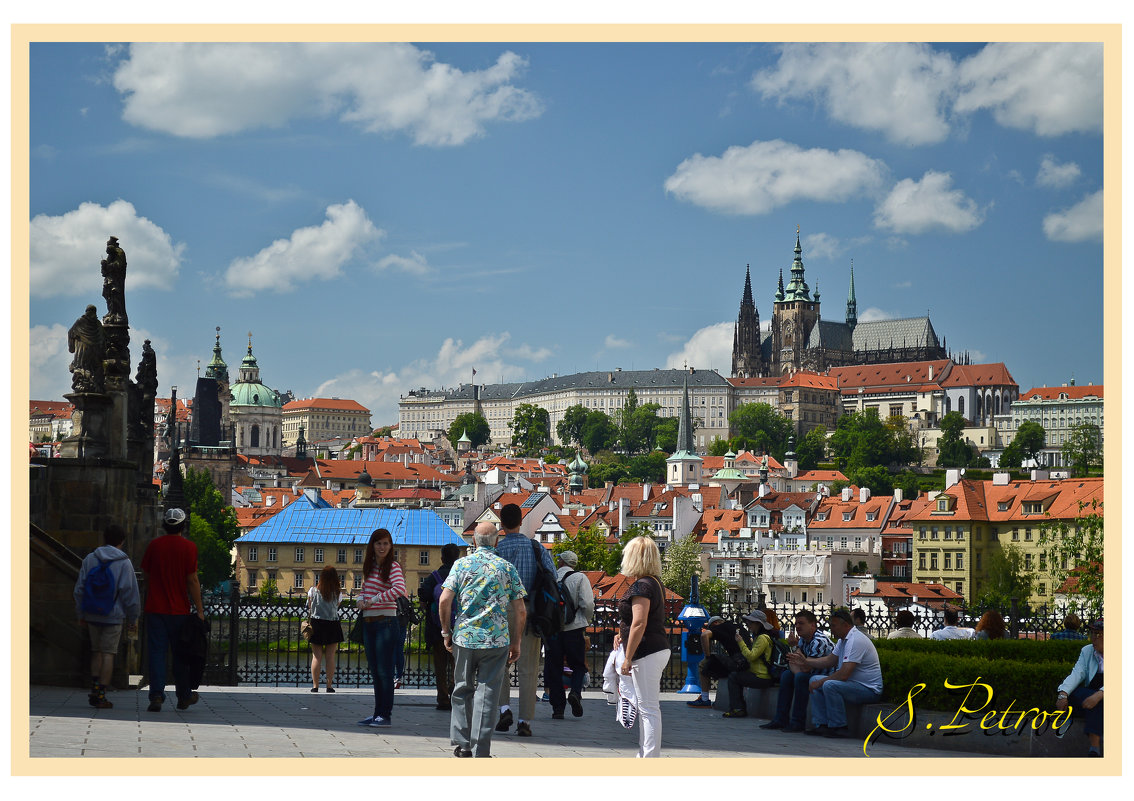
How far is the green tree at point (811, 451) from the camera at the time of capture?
181 meters

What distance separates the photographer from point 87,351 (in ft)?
47.1

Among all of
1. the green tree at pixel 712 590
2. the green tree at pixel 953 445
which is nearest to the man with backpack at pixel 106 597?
the green tree at pixel 712 590

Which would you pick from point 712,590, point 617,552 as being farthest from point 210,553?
point 712,590

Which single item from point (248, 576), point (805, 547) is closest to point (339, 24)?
point (248, 576)

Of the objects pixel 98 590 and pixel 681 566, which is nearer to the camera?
pixel 98 590

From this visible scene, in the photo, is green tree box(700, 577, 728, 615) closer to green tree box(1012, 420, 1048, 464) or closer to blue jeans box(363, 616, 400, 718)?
blue jeans box(363, 616, 400, 718)

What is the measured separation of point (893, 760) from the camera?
9297 mm

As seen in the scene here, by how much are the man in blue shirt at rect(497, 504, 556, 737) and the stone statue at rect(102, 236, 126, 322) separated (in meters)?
7.18

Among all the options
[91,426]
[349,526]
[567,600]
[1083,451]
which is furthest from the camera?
[1083,451]

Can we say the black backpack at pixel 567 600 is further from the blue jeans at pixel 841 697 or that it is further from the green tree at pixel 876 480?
the green tree at pixel 876 480

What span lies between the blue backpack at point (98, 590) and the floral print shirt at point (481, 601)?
11.3 feet

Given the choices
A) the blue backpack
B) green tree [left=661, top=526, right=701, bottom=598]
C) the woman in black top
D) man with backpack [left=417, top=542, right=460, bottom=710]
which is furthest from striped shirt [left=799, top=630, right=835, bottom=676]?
green tree [left=661, top=526, right=701, bottom=598]

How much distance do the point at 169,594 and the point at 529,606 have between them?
108 inches

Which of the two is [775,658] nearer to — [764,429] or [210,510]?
[210,510]
